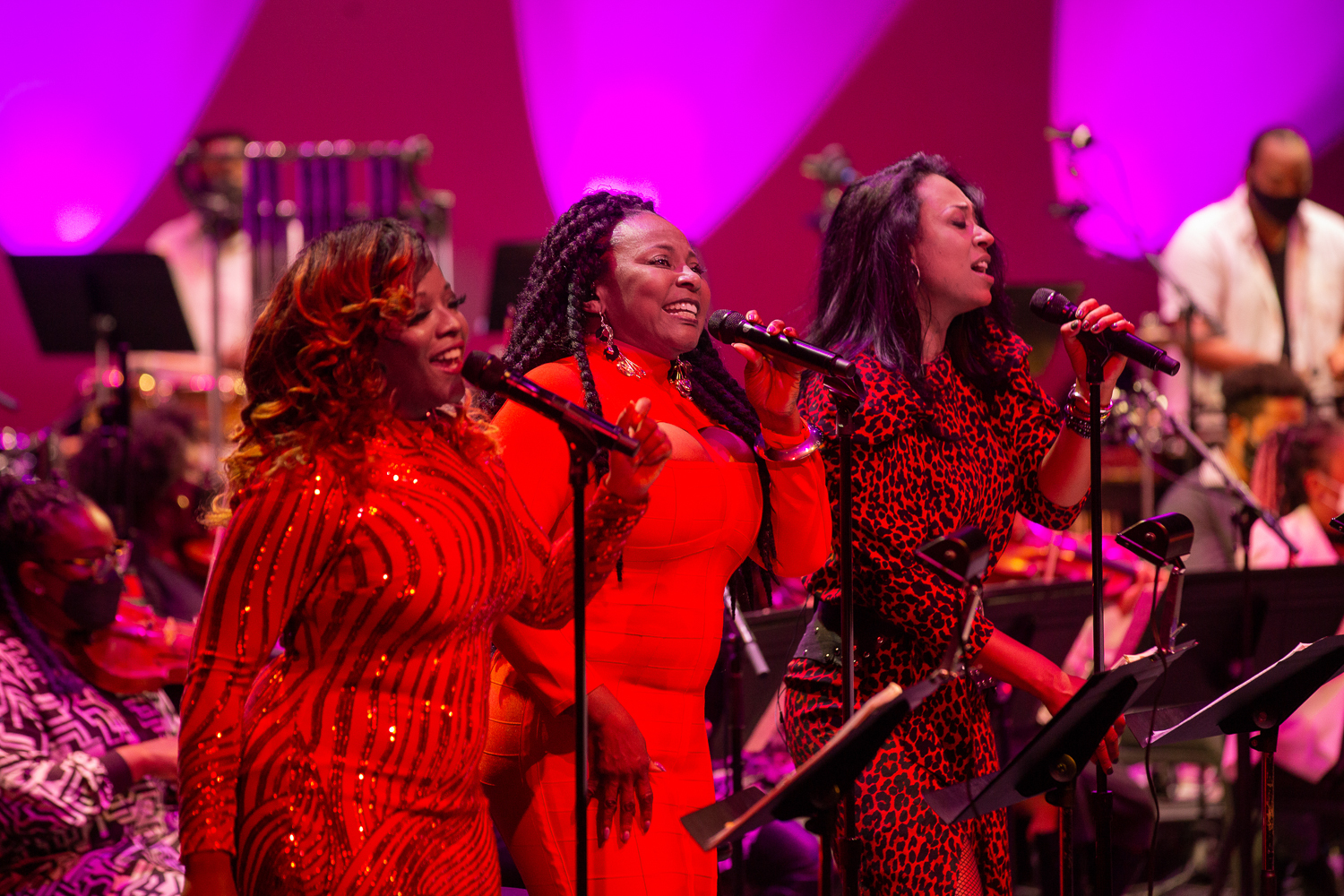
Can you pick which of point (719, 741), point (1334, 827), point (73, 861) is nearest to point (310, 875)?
point (73, 861)

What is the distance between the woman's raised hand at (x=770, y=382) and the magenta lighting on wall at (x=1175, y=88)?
25.5ft

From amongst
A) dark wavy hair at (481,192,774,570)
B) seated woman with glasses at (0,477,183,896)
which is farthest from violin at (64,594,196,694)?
dark wavy hair at (481,192,774,570)

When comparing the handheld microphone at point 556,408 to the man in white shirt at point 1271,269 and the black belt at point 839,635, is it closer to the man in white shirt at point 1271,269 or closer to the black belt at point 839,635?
the black belt at point 839,635

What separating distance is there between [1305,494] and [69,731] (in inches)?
180

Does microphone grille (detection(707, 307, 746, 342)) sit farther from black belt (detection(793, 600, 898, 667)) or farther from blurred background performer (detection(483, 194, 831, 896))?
black belt (detection(793, 600, 898, 667))

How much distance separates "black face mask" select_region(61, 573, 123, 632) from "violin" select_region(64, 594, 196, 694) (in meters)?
0.07

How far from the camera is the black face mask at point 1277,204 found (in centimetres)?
882

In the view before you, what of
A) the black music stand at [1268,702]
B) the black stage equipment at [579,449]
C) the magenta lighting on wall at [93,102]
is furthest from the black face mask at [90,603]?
the magenta lighting on wall at [93,102]

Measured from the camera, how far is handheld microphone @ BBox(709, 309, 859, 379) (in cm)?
243

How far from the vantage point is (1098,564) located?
277cm

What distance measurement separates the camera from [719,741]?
433 cm

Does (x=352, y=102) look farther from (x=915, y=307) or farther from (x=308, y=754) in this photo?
(x=308, y=754)

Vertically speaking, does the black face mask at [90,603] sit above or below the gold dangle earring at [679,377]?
below

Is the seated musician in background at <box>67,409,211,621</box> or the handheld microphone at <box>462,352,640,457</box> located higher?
the handheld microphone at <box>462,352,640,457</box>
